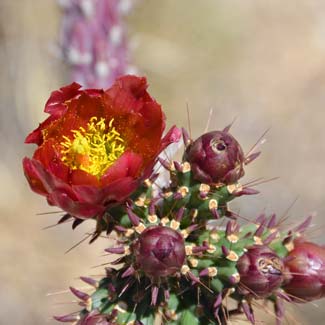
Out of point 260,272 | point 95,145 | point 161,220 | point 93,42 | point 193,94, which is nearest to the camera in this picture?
point 260,272

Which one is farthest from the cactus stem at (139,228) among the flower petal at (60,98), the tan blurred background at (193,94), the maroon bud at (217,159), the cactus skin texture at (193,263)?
the tan blurred background at (193,94)

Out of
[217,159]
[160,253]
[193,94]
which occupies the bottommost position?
[193,94]

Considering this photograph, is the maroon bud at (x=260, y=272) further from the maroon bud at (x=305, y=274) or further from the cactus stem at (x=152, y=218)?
the cactus stem at (x=152, y=218)

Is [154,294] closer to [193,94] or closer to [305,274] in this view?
[305,274]

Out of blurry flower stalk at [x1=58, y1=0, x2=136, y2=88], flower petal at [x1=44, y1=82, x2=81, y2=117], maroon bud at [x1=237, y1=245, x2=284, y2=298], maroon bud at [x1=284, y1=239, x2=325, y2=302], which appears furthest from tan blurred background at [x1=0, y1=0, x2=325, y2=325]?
flower petal at [x1=44, y1=82, x2=81, y2=117]

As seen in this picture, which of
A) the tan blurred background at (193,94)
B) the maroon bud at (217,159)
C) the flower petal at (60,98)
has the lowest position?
the tan blurred background at (193,94)

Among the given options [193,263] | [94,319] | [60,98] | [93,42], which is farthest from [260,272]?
[93,42]

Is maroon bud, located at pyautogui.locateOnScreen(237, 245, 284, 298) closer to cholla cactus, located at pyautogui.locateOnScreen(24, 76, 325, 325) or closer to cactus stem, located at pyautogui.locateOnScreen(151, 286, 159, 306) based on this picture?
cholla cactus, located at pyautogui.locateOnScreen(24, 76, 325, 325)
